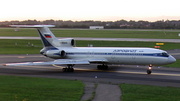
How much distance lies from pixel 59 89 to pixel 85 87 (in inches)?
97.7

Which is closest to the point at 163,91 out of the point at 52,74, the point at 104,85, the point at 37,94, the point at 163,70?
the point at 104,85

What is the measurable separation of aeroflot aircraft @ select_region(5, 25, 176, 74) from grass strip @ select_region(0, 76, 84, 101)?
632cm

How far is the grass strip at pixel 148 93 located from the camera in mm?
17703

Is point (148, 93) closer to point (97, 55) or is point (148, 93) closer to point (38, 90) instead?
point (38, 90)

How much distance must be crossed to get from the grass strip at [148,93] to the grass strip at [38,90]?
11.9 feet

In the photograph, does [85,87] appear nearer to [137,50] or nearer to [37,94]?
[37,94]

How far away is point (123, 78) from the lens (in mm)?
26312

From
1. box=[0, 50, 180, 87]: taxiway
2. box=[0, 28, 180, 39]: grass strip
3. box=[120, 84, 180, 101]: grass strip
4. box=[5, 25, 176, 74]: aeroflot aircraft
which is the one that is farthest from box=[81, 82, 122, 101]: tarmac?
box=[0, 28, 180, 39]: grass strip

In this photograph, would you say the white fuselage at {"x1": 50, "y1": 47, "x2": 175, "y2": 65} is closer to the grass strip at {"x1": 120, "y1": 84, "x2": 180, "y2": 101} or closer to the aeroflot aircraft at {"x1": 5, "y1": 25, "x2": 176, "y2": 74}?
the aeroflot aircraft at {"x1": 5, "y1": 25, "x2": 176, "y2": 74}

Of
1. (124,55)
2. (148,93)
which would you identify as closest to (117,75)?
(124,55)

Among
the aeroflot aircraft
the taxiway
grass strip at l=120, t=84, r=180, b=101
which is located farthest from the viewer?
the aeroflot aircraft

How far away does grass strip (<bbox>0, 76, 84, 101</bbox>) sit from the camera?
692 inches

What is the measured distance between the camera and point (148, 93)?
63.1ft

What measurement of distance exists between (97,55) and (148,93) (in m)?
13.6
